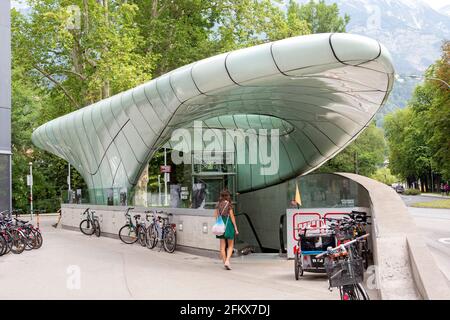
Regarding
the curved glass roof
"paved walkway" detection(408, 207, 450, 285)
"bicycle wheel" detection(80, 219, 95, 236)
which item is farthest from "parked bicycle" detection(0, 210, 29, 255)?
"paved walkway" detection(408, 207, 450, 285)

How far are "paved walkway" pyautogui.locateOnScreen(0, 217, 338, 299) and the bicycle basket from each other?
2442mm

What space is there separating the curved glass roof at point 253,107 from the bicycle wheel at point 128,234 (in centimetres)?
287

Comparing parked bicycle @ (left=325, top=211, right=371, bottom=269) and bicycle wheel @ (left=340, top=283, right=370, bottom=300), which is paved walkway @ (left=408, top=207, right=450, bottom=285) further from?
bicycle wheel @ (left=340, top=283, right=370, bottom=300)

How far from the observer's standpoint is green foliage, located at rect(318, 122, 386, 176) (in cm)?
5700

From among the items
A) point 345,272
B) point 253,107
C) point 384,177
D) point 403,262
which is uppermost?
point 384,177

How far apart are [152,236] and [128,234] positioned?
248 centimetres

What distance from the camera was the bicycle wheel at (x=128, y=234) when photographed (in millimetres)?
17656

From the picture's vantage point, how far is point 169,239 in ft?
49.1

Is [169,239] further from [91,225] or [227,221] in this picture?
[91,225]

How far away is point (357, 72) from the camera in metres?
11.5

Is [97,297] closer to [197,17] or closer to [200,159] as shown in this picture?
[200,159]

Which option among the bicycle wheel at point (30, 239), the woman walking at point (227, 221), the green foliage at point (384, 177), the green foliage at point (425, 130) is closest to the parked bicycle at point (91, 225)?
the bicycle wheel at point (30, 239)

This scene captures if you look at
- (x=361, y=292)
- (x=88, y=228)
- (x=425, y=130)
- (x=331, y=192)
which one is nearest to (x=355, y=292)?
(x=361, y=292)
